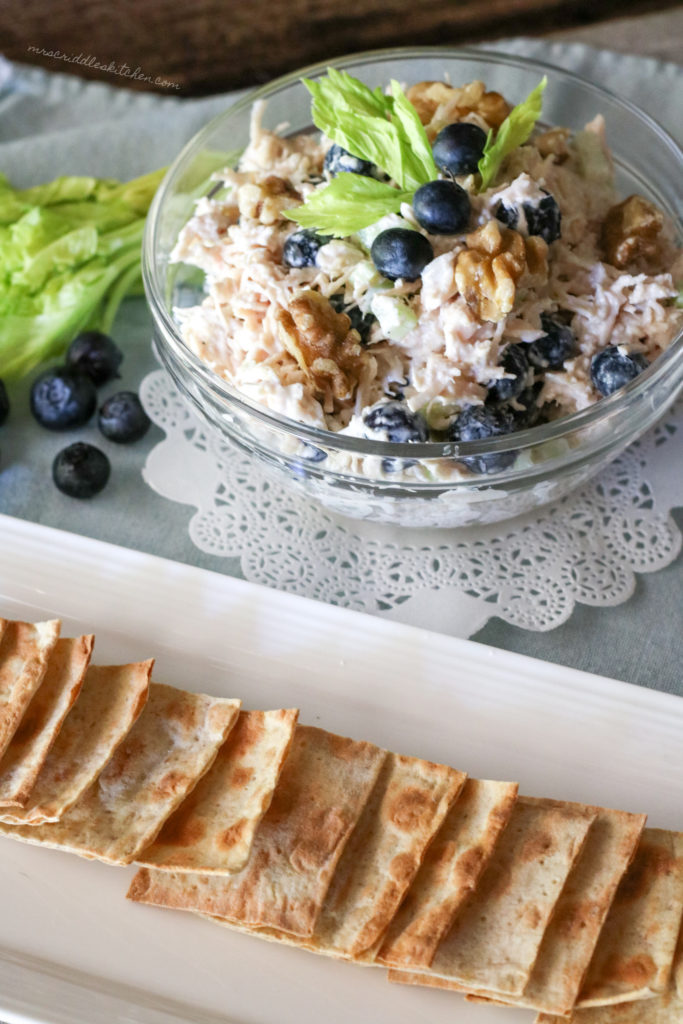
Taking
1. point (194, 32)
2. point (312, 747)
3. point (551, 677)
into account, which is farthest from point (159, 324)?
point (194, 32)

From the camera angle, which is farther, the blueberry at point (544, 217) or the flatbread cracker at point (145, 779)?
the blueberry at point (544, 217)

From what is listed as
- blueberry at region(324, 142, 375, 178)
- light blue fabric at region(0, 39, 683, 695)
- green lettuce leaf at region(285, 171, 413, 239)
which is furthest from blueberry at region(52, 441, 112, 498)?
blueberry at region(324, 142, 375, 178)

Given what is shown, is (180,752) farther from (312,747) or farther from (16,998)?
(16,998)

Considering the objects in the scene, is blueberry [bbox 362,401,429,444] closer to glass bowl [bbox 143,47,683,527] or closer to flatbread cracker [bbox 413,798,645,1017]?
glass bowl [bbox 143,47,683,527]

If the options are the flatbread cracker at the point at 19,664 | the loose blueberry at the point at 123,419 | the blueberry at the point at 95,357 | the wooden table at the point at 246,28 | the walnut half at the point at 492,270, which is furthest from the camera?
the wooden table at the point at 246,28

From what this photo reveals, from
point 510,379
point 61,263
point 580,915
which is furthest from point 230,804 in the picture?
point 61,263

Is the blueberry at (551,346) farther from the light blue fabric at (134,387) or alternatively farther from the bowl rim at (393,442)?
the light blue fabric at (134,387)

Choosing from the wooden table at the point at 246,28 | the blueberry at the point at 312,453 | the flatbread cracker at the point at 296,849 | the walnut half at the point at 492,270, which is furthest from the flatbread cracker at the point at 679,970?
the wooden table at the point at 246,28
